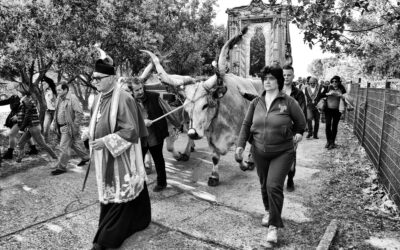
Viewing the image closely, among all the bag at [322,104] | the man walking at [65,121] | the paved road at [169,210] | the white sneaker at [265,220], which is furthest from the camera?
the bag at [322,104]

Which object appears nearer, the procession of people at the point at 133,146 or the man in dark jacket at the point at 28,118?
the procession of people at the point at 133,146

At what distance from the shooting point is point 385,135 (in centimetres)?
573

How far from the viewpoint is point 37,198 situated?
5.39 m

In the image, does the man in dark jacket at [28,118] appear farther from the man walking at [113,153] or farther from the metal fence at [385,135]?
the metal fence at [385,135]

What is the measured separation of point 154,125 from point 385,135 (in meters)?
3.85

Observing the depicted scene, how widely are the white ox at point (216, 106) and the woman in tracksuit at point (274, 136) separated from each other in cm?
178

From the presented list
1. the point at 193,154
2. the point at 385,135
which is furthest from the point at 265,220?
the point at 193,154

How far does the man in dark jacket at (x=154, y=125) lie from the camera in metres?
5.36

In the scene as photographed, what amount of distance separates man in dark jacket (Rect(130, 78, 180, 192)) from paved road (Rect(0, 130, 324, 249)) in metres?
0.36

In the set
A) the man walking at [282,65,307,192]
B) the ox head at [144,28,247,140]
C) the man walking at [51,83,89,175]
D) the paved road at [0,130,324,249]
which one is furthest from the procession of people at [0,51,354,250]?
the man walking at [51,83,89,175]

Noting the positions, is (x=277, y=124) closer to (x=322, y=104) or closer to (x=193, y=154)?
(x=193, y=154)

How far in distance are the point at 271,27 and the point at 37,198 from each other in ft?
59.6

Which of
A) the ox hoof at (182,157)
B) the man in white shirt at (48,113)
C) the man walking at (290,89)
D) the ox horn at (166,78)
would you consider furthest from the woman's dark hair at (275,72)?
the man in white shirt at (48,113)

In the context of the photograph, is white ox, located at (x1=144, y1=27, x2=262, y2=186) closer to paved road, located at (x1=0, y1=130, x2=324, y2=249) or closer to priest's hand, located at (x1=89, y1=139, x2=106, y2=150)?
paved road, located at (x1=0, y1=130, x2=324, y2=249)
